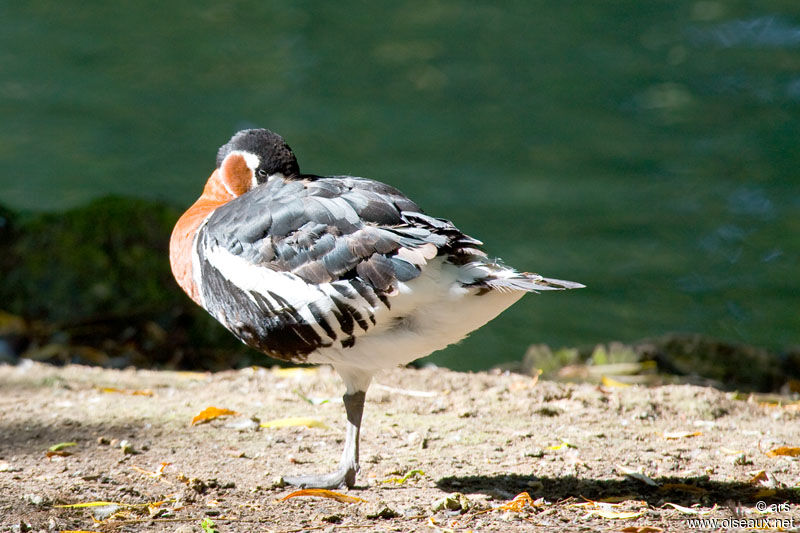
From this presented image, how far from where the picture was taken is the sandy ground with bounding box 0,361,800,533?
2.85m

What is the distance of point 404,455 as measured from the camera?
11.8ft

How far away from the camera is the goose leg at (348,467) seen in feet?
10.5

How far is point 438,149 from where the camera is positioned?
7996 millimetres

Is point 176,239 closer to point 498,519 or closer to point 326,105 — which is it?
point 498,519

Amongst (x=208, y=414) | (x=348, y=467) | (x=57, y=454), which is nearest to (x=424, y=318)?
(x=348, y=467)

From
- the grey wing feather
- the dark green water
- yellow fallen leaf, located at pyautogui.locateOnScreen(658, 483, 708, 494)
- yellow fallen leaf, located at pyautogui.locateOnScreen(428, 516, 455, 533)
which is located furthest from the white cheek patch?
the dark green water

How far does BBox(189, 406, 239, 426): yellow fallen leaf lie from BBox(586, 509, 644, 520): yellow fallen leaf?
1761mm

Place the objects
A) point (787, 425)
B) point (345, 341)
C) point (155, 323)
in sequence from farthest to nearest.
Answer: point (155, 323), point (787, 425), point (345, 341)

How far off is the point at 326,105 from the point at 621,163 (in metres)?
2.69

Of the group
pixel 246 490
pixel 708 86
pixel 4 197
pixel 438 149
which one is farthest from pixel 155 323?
pixel 708 86

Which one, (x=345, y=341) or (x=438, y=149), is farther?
(x=438, y=149)

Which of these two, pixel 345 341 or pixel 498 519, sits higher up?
pixel 345 341

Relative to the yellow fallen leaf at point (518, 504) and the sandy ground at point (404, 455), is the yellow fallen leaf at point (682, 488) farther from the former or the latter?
the yellow fallen leaf at point (518, 504)

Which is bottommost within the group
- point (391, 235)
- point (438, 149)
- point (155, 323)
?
point (155, 323)
